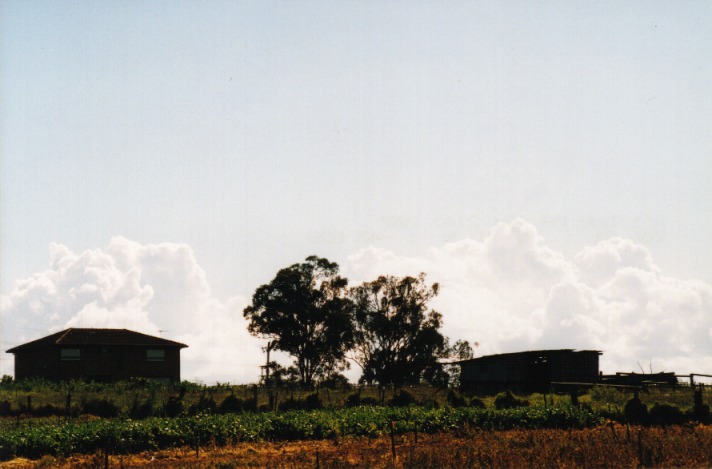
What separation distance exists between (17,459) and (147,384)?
39181mm

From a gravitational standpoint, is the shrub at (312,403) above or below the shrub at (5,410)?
below

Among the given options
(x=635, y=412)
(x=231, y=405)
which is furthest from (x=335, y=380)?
(x=635, y=412)

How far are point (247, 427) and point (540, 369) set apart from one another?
3408 cm

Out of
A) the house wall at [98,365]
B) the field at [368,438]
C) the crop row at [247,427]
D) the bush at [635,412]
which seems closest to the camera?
the field at [368,438]

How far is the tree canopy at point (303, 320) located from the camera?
7056 centimetres

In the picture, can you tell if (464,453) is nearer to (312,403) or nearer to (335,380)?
(312,403)

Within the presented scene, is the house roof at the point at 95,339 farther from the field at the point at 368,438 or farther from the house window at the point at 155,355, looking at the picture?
the field at the point at 368,438

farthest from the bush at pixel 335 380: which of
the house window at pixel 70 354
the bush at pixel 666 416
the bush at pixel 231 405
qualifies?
the bush at pixel 666 416

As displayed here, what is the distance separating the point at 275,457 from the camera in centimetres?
2184

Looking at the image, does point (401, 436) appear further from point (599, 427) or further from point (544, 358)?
point (544, 358)

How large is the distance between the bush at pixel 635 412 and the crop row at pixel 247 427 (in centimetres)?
129

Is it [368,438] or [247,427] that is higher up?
[247,427]

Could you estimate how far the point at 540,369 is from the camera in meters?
54.9

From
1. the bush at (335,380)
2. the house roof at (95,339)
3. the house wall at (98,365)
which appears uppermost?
the house roof at (95,339)
